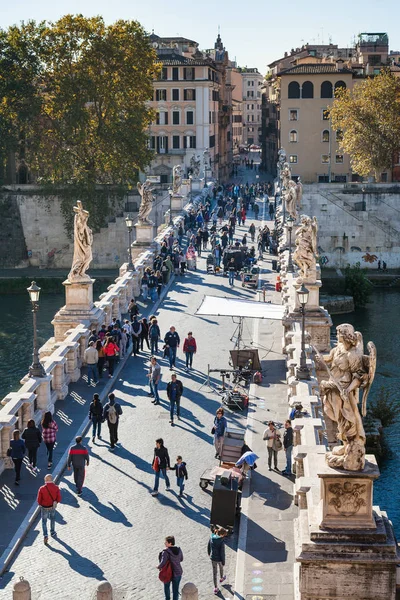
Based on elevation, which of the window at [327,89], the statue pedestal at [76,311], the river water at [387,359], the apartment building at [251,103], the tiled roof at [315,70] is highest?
the apartment building at [251,103]

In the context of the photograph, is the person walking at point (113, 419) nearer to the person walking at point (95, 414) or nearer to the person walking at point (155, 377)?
the person walking at point (95, 414)

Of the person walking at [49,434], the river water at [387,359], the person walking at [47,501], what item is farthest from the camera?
the river water at [387,359]

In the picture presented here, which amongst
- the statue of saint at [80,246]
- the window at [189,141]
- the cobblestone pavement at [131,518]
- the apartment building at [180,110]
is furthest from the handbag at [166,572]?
the window at [189,141]

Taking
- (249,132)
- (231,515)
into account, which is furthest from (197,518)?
(249,132)

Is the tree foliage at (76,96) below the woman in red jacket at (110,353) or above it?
above

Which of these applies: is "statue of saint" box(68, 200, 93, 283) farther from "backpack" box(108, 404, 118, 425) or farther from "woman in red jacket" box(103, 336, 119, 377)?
"backpack" box(108, 404, 118, 425)

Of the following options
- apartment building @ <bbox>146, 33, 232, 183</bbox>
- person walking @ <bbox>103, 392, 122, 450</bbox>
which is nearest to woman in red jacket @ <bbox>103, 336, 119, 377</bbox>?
person walking @ <bbox>103, 392, 122, 450</bbox>

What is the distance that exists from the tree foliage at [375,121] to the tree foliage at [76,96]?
1221 cm

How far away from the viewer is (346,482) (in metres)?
12.4

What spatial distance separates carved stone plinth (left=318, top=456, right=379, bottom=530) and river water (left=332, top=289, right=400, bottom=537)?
10.2 metres

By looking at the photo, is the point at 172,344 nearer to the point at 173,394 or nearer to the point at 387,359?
the point at 173,394

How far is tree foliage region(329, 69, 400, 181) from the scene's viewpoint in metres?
63.8

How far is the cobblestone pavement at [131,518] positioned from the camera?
1459cm

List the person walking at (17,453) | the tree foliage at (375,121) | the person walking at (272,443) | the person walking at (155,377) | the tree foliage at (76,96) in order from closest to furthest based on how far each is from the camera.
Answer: the person walking at (17,453) < the person walking at (272,443) < the person walking at (155,377) < the tree foliage at (76,96) < the tree foliage at (375,121)
